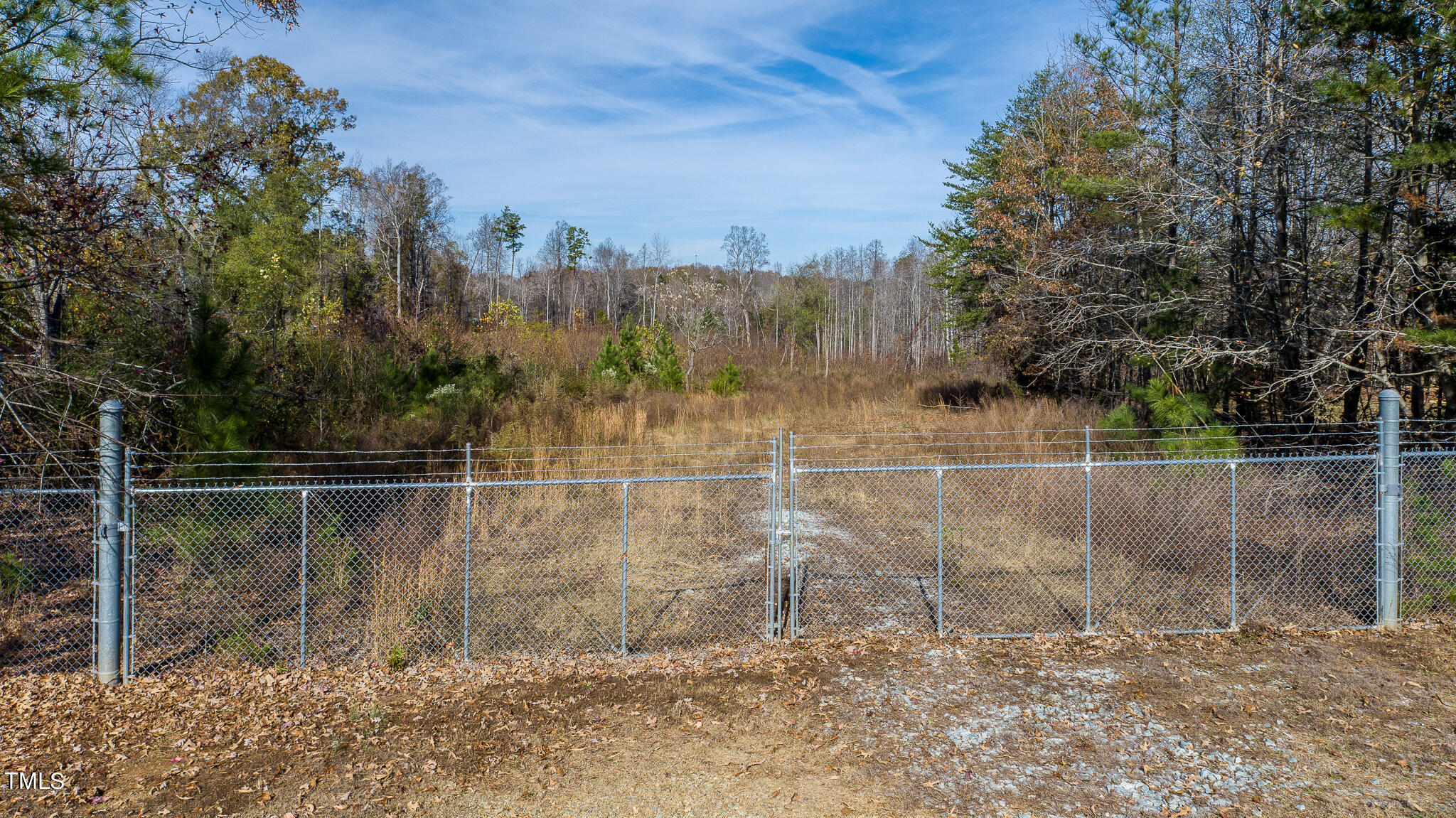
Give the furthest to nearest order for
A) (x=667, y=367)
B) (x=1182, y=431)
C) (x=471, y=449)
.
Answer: (x=667, y=367)
(x=1182, y=431)
(x=471, y=449)

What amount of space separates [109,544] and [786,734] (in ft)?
16.8

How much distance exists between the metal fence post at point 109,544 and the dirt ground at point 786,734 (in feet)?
0.80

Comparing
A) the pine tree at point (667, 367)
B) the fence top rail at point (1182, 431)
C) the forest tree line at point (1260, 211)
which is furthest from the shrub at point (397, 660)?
the pine tree at point (667, 367)

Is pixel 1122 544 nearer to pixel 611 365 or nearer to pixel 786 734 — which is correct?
pixel 786 734

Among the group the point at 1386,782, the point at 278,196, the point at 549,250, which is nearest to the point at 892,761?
the point at 1386,782

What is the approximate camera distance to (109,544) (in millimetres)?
6129

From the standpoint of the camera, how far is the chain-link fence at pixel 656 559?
707 centimetres

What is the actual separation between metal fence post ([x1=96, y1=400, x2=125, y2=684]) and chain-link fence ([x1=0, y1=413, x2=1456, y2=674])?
8 centimetres

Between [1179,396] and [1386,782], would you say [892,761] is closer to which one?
[1386,782]

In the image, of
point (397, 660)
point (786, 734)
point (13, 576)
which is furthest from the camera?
point (13, 576)

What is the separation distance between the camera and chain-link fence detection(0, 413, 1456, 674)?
7074mm

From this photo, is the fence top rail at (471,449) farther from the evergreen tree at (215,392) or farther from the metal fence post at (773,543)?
the metal fence post at (773,543)

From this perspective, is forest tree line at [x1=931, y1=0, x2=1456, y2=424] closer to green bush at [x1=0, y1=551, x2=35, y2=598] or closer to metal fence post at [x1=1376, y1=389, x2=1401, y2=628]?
metal fence post at [x1=1376, y1=389, x2=1401, y2=628]

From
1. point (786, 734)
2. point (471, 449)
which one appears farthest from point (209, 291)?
point (786, 734)
